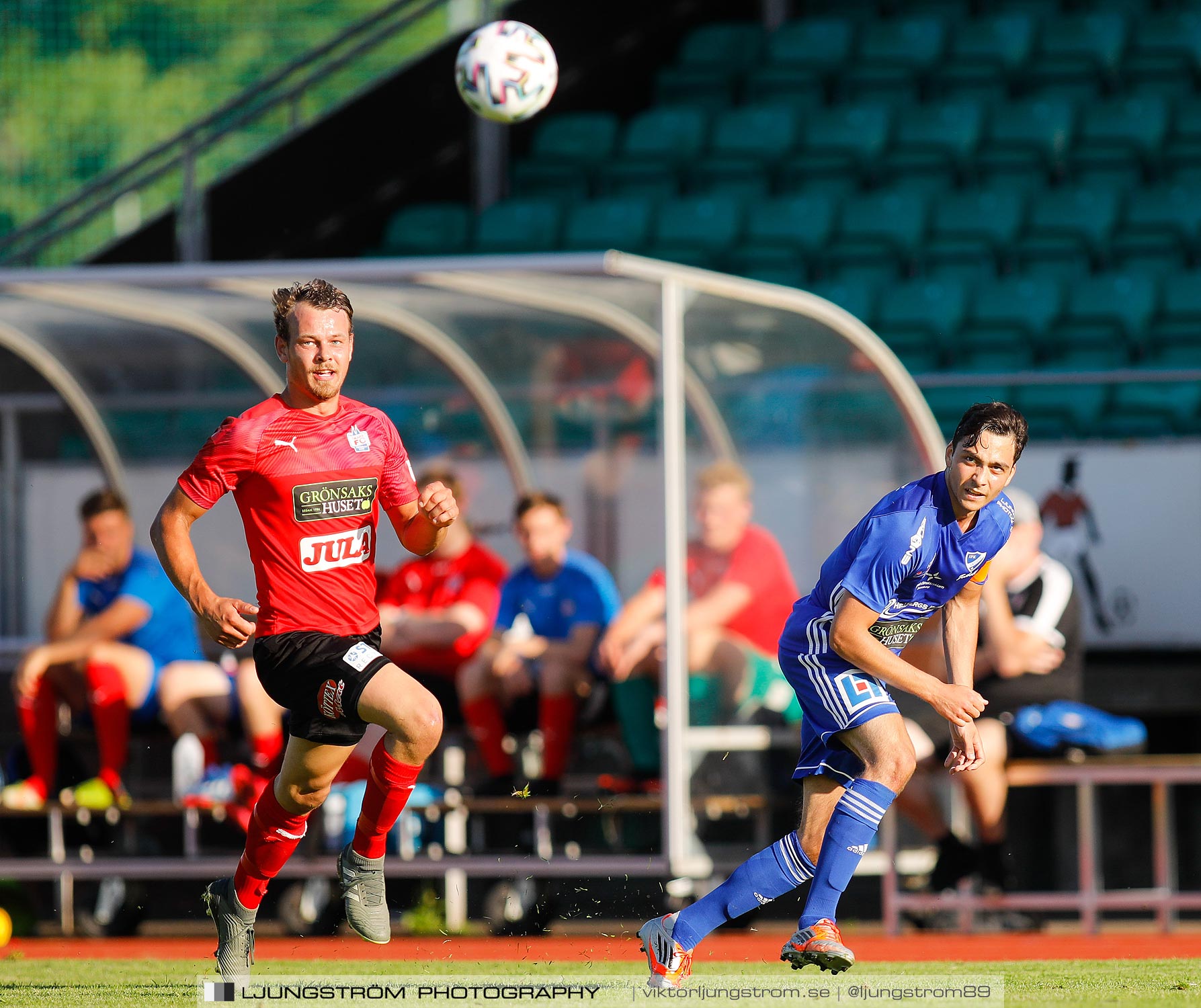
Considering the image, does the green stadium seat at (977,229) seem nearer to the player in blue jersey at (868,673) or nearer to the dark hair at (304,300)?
the player in blue jersey at (868,673)

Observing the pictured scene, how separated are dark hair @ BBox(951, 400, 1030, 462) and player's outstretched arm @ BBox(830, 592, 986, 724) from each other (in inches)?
21.1

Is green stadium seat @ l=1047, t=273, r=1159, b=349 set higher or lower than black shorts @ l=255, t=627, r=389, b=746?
Result: higher

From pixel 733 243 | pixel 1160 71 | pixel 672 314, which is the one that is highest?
pixel 1160 71

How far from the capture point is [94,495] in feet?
28.2

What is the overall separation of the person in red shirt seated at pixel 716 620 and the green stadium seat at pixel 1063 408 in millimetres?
2579

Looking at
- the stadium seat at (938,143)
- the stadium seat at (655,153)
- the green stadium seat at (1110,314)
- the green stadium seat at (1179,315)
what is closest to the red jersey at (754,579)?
the green stadium seat at (1110,314)

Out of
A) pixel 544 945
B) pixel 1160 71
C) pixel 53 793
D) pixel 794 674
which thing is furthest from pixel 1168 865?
pixel 1160 71

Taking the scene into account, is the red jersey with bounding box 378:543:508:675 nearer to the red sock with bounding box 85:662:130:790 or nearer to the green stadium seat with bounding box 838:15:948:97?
the red sock with bounding box 85:662:130:790

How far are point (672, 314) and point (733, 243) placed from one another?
4443mm

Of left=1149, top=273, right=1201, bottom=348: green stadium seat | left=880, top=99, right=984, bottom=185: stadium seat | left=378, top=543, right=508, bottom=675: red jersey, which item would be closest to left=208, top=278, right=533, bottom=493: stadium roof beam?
left=378, top=543, right=508, bottom=675: red jersey

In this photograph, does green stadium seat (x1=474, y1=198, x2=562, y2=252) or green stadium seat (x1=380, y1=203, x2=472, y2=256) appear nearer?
green stadium seat (x1=474, y1=198, x2=562, y2=252)

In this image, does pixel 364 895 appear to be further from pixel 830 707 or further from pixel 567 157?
pixel 567 157

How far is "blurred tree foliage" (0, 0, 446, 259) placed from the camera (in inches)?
663

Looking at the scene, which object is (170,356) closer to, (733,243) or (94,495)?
(94,495)
